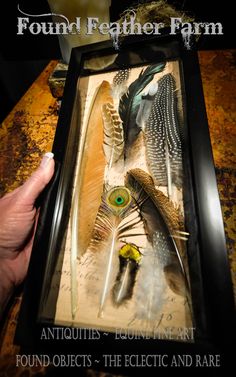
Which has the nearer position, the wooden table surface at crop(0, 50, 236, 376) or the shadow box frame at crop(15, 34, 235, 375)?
the shadow box frame at crop(15, 34, 235, 375)

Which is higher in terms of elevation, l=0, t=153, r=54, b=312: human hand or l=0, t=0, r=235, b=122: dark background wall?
l=0, t=0, r=235, b=122: dark background wall

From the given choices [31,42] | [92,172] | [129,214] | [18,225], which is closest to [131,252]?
[129,214]

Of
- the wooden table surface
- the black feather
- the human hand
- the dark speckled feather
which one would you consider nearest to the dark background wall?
the wooden table surface

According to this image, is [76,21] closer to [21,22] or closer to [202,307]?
[21,22]

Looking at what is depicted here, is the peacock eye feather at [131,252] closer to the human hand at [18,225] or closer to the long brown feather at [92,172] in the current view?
the long brown feather at [92,172]

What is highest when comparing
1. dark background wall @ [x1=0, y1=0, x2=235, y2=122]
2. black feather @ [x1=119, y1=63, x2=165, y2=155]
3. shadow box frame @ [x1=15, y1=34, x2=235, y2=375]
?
dark background wall @ [x1=0, y1=0, x2=235, y2=122]

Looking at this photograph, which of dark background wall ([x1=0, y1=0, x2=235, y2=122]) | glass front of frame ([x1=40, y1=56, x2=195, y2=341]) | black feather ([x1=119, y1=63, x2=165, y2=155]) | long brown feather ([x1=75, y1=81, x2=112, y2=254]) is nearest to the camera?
glass front of frame ([x1=40, y1=56, x2=195, y2=341])

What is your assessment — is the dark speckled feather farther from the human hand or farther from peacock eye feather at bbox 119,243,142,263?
the human hand
